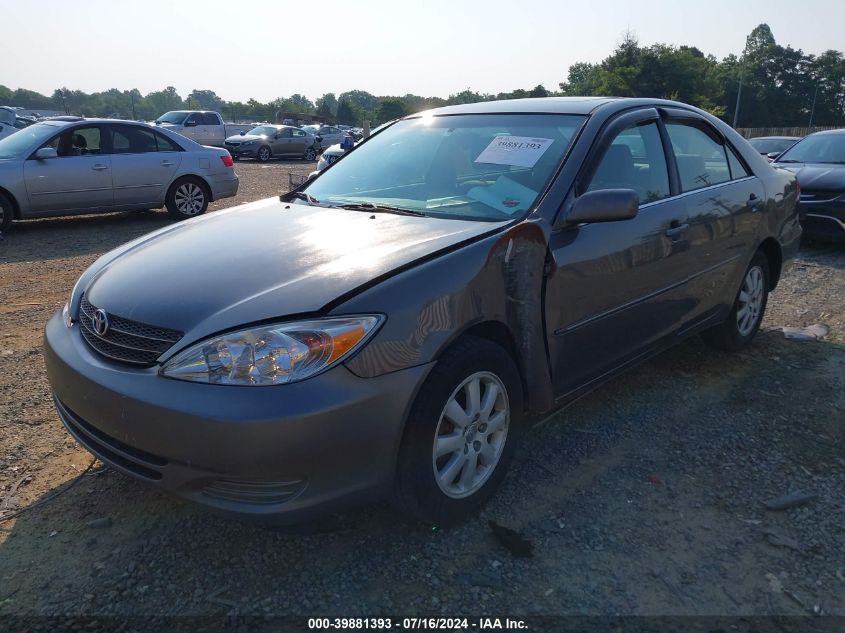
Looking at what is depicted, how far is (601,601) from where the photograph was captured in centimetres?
232

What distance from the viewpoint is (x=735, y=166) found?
440 centimetres

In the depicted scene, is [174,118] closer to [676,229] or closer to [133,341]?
[676,229]

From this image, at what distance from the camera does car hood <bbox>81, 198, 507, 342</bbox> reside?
7.66 ft

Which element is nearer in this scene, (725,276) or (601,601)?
(601,601)

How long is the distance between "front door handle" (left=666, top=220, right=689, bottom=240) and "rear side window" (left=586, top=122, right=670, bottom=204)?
167mm

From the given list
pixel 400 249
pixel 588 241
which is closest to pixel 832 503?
pixel 588 241

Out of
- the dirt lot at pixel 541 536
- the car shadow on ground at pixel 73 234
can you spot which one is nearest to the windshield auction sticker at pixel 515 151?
the dirt lot at pixel 541 536

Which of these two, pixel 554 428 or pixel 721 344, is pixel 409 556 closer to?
pixel 554 428

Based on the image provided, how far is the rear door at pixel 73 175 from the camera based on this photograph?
882cm

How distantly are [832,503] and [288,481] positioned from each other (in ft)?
7.69

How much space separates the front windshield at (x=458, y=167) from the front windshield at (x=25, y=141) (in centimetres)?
676

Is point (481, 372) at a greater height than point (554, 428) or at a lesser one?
greater

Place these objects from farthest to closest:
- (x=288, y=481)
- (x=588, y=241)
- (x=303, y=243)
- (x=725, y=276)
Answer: (x=725, y=276) < (x=588, y=241) < (x=303, y=243) < (x=288, y=481)

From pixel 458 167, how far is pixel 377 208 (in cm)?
49
